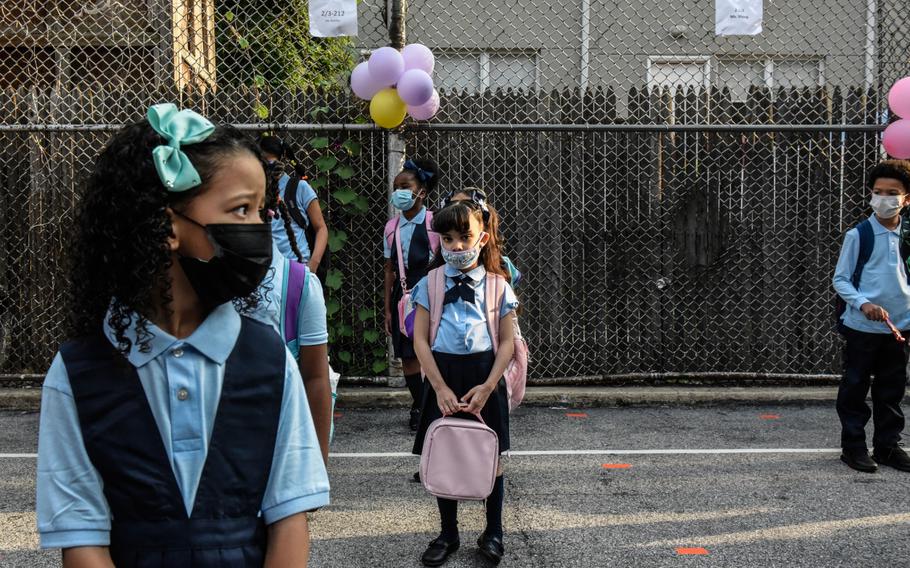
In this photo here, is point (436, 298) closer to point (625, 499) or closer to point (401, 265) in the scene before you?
point (625, 499)

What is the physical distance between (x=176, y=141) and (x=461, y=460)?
2483 millimetres

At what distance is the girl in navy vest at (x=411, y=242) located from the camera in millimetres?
6324

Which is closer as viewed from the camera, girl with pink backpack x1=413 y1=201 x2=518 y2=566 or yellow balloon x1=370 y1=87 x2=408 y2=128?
girl with pink backpack x1=413 y1=201 x2=518 y2=566

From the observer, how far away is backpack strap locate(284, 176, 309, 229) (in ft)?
20.7

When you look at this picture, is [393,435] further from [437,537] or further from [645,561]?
[645,561]

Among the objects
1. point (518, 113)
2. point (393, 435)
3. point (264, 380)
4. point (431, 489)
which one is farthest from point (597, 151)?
point (264, 380)

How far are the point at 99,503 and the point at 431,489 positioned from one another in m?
2.36

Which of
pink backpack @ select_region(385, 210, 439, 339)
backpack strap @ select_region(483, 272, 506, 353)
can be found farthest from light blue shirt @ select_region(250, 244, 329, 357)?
pink backpack @ select_region(385, 210, 439, 339)

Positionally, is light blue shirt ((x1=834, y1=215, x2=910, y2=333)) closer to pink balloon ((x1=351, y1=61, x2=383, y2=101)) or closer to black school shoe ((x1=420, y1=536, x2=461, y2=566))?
black school shoe ((x1=420, y1=536, x2=461, y2=566))

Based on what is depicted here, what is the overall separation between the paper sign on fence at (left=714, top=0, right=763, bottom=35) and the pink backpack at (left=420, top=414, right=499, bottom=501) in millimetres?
4783

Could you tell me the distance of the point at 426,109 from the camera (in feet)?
23.2

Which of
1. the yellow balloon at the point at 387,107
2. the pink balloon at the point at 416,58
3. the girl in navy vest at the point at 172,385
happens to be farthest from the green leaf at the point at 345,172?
the girl in navy vest at the point at 172,385

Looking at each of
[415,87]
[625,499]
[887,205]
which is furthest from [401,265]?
[887,205]

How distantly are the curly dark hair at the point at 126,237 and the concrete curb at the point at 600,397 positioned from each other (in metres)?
5.58
